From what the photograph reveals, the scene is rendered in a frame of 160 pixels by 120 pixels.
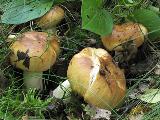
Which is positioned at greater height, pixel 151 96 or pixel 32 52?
pixel 32 52

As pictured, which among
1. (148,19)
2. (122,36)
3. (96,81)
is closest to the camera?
(96,81)

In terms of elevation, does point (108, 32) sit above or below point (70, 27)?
above

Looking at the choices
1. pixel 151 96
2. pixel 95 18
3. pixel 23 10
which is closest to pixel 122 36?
pixel 95 18

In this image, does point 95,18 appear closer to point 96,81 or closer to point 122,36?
point 122,36

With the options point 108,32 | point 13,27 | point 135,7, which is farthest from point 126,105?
point 13,27

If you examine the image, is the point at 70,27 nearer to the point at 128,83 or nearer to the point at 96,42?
the point at 96,42

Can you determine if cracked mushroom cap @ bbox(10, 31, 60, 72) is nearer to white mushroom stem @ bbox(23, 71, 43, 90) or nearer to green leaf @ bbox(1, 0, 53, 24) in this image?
white mushroom stem @ bbox(23, 71, 43, 90)

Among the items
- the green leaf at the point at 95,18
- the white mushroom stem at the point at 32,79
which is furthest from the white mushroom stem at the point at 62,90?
the green leaf at the point at 95,18

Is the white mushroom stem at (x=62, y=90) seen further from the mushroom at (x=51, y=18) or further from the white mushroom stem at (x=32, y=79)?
the mushroom at (x=51, y=18)
